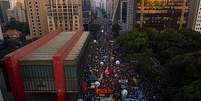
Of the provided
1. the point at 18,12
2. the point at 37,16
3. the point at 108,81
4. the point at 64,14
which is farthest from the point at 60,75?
the point at 18,12

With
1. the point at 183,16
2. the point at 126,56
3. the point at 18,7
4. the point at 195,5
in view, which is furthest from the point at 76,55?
the point at 18,7

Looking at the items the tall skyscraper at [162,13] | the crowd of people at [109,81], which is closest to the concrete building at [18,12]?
the tall skyscraper at [162,13]

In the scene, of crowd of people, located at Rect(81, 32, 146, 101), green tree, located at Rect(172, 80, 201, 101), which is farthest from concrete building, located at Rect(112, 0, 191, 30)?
green tree, located at Rect(172, 80, 201, 101)

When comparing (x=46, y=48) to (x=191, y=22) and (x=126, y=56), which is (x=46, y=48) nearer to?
(x=126, y=56)

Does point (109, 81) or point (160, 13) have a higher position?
point (160, 13)

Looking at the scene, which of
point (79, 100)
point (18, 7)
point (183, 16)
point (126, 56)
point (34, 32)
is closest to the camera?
point (79, 100)

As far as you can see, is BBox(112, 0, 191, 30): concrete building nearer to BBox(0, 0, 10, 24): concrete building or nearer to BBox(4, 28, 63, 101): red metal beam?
BBox(4, 28, 63, 101): red metal beam

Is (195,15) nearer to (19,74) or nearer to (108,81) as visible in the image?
(108,81)
